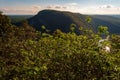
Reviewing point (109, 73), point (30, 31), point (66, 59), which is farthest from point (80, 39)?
point (30, 31)

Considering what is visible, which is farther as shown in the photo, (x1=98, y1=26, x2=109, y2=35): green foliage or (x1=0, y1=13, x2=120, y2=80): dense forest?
(x1=98, y1=26, x2=109, y2=35): green foliage

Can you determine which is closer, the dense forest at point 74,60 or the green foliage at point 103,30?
the dense forest at point 74,60

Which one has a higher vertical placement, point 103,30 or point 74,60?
point 103,30

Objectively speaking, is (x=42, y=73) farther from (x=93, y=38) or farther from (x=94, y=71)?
(x=93, y=38)

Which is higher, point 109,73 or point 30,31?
point 109,73

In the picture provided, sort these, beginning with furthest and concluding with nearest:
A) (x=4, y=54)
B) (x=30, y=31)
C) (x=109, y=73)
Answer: (x=30, y=31) < (x=4, y=54) < (x=109, y=73)

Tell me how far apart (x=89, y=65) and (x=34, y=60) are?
2788mm

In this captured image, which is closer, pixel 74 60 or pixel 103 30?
pixel 74 60

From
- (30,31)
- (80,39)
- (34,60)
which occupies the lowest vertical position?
(30,31)

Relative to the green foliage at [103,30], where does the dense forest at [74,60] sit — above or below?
below

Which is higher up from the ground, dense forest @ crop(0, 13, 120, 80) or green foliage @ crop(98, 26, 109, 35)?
green foliage @ crop(98, 26, 109, 35)

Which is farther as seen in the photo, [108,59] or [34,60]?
[34,60]

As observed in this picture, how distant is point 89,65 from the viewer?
36.6ft

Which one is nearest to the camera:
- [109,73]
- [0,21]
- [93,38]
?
[109,73]
